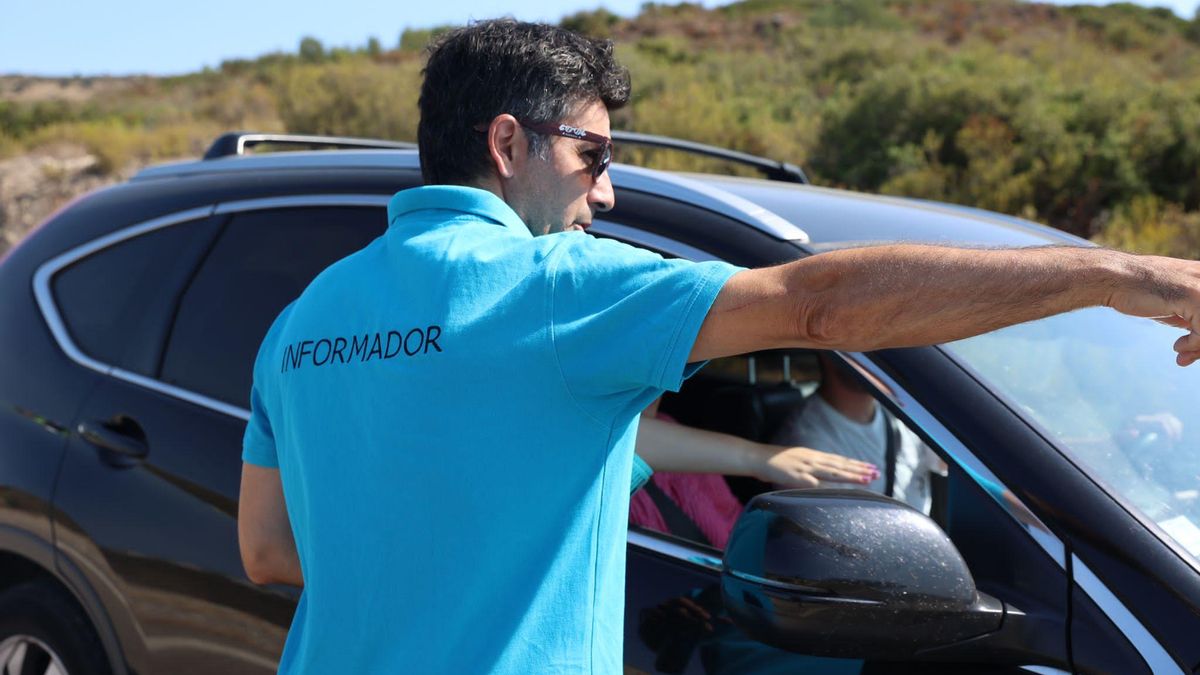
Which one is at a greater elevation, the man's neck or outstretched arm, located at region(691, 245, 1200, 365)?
outstretched arm, located at region(691, 245, 1200, 365)

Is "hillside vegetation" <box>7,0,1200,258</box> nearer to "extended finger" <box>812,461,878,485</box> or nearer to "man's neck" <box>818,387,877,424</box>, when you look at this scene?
"extended finger" <box>812,461,878,485</box>

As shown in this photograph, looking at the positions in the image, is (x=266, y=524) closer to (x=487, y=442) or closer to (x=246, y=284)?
(x=487, y=442)

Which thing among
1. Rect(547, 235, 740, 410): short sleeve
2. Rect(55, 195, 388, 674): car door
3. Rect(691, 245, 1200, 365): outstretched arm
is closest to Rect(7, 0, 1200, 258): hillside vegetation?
Rect(55, 195, 388, 674): car door

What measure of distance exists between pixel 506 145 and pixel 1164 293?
82 centimetres

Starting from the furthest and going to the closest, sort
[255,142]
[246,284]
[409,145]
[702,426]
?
[255,142] < [409,145] < [702,426] < [246,284]

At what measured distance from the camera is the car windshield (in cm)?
183

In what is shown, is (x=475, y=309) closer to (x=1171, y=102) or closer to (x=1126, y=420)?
(x=1126, y=420)

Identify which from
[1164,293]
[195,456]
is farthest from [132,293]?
[1164,293]

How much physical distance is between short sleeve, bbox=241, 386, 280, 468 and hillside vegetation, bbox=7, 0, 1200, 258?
604mm

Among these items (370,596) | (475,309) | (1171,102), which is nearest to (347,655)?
(370,596)

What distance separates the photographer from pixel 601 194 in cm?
170

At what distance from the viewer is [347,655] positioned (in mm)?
1471

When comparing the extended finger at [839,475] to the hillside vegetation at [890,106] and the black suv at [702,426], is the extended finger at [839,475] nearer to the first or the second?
the black suv at [702,426]

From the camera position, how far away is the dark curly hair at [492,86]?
5.15 feet
